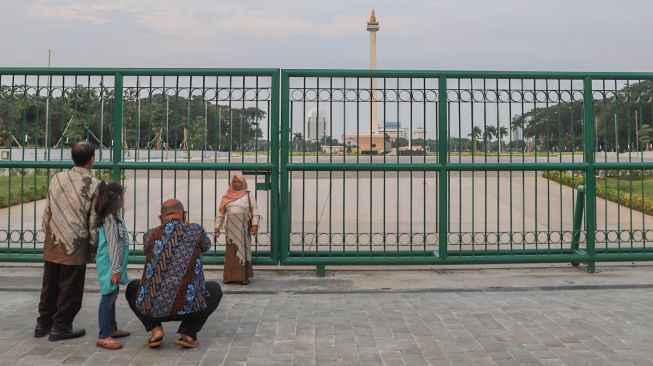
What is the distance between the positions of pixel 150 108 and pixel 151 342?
356 centimetres

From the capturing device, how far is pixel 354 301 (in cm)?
584

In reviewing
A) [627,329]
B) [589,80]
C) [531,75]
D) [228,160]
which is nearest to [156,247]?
[228,160]

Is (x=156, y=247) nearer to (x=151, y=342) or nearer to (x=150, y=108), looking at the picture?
(x=151, y=342)

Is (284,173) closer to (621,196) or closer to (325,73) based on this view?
(325,73)

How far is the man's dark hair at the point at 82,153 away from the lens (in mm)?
4277

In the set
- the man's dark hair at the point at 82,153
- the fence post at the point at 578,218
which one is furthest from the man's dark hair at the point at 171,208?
the fence post at the point at 578,218

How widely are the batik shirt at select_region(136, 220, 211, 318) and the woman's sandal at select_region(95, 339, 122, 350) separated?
41 centimetres

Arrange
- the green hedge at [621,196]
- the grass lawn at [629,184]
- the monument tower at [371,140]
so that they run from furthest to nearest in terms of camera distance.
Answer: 1. the green hedge at [621,196]
2. the grass lawn at [629,184]
3. the monument tower at [371,140]

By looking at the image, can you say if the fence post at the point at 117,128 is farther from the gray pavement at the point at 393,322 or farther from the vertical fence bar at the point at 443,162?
the vertical fence bar at the point at 443,162

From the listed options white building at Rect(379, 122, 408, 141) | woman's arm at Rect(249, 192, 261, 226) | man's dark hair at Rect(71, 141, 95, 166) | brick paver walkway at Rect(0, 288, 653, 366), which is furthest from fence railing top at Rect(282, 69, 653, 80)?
man's dark hair at Rect(71, 141, 95, 166)

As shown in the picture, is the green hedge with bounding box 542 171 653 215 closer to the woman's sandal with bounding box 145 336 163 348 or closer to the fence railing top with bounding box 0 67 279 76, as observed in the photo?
the fence railing top with bounding box 0 67 279 76

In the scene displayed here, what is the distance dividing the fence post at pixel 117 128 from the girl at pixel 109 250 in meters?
2.78

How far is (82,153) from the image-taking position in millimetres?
4285

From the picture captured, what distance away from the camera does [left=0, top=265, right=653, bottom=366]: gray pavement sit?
4095 millimetres
